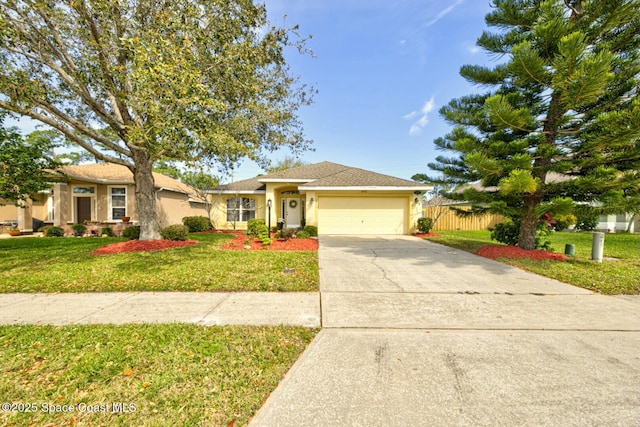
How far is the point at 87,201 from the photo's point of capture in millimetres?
14531

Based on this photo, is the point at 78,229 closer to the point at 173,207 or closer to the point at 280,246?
the point at 173,207

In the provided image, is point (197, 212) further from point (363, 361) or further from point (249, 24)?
point (363, 361)

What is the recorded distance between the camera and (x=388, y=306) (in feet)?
12.8

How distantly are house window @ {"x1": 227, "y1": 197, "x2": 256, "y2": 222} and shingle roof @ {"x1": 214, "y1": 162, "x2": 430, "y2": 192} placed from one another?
923 millimetres

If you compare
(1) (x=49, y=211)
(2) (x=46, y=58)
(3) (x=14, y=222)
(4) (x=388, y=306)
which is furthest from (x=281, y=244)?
(3) (x=14, y=222)

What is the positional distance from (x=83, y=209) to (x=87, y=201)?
514mm

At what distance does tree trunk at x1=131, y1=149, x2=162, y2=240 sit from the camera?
9031 millimetres

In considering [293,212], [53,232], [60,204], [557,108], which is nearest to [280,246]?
[293,212]

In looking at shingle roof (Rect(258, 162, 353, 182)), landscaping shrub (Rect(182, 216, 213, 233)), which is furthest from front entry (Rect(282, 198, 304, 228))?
landscaping shrub (Rect(182, 216, 213, 233))

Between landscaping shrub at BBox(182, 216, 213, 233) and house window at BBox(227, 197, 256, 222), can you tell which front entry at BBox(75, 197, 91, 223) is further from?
house window at BBox(227, 197, 256, 222)

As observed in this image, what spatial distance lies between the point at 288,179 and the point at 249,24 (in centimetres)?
769

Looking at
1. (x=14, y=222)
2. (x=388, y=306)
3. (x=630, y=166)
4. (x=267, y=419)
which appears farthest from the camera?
(x=14, y=222)

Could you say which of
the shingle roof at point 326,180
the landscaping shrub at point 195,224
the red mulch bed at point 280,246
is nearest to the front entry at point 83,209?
the landscaping shrub at point 195,224

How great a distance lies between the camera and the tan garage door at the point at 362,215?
1311cm
